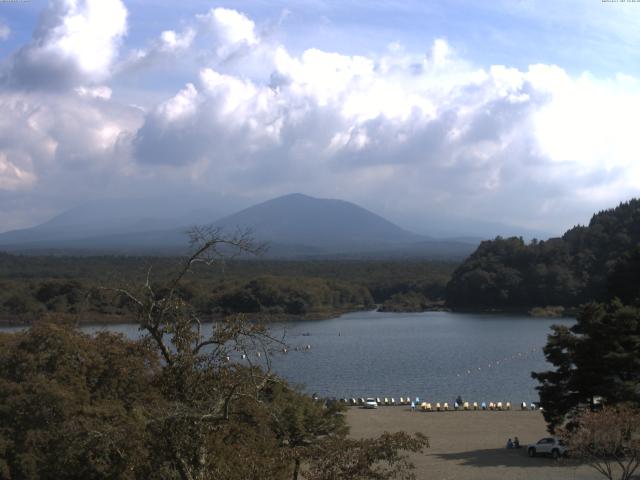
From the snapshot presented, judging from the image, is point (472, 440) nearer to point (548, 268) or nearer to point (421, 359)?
point (421, 359)

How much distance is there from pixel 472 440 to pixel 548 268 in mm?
43688

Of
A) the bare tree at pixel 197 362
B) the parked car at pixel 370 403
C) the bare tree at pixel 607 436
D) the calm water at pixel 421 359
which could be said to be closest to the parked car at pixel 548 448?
the bare tree at pixel 607 436

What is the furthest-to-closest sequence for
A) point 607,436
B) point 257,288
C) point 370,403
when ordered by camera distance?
point 257,288
point 370,403
point 607,436

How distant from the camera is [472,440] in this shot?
17859mm

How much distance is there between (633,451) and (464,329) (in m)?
35.3

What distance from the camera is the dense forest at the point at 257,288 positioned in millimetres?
48969

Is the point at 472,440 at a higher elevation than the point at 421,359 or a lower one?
higher

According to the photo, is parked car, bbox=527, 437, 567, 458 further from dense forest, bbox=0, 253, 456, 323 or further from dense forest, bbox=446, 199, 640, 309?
dense forest, bbox=446, 199, 640, 309

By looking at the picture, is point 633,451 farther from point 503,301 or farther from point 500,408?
point 503,301

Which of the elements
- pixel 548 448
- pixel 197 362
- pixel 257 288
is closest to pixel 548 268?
pixel 257 288

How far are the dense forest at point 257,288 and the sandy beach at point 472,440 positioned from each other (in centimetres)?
1861

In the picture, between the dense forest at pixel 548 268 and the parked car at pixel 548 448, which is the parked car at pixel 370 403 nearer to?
the parked car at pixel 548 448

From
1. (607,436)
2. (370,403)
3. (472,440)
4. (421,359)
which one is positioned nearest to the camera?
(607,436)

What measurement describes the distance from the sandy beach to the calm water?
2825mm
